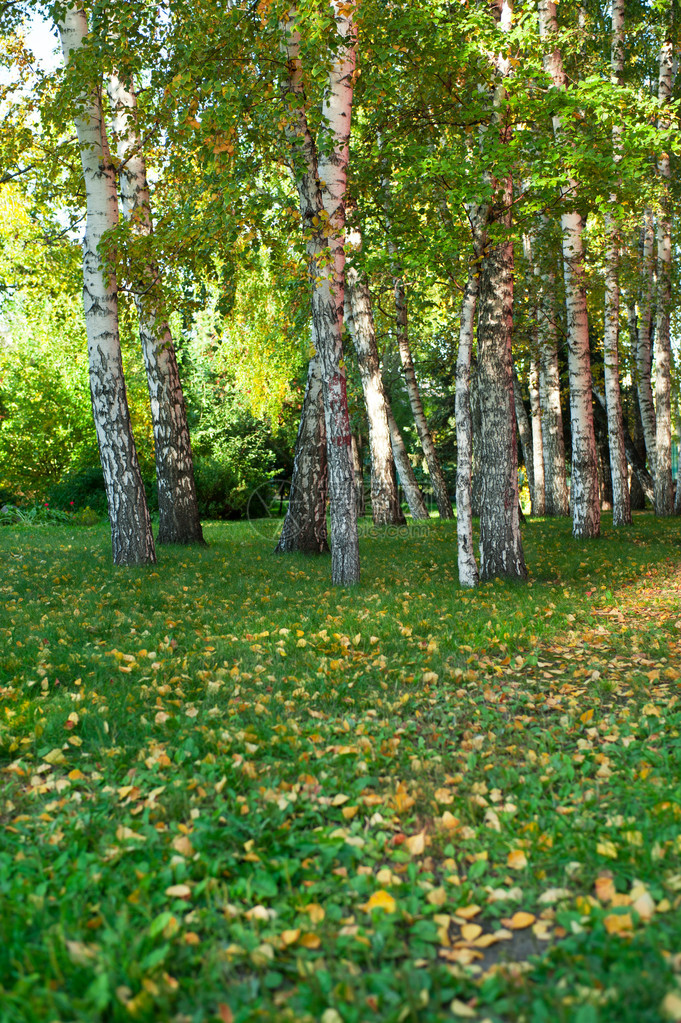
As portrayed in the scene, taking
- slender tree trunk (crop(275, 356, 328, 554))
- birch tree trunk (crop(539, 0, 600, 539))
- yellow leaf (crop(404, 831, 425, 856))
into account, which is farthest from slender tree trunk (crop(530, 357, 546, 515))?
yellow leaf (crop(404, 831, 425, 856))

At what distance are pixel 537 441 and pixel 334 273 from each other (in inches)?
641

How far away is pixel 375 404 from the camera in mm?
18188

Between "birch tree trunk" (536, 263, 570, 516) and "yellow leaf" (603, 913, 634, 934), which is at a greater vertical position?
"birch tree trunk" (536, 263, 570, 516)

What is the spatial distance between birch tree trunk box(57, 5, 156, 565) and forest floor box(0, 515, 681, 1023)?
125 inches

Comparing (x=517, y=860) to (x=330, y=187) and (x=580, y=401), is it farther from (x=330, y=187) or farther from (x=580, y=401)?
(x=580, y=401)

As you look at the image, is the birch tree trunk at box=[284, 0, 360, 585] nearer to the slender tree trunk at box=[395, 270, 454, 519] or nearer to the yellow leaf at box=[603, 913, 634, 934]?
the yellow leaf at box=[603, 913, 634, 934]

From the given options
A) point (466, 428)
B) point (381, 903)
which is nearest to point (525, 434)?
point (466, 428)

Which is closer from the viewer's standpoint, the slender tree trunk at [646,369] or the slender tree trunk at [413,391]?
the slender tree trunk at [413,391]

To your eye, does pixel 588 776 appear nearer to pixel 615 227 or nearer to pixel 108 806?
pixel 108 806

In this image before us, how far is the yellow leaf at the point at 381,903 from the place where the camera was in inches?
111

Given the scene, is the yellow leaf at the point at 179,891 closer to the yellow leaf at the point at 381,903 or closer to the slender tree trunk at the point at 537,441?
the yellow leaf at the point at 381,903

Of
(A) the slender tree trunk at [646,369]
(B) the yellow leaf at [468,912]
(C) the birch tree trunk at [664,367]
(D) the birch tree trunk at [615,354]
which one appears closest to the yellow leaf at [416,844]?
(B) the yellow leaf at [468,912]

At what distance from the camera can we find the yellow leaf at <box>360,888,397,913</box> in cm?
282

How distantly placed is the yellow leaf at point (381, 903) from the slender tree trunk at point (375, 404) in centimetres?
1526
